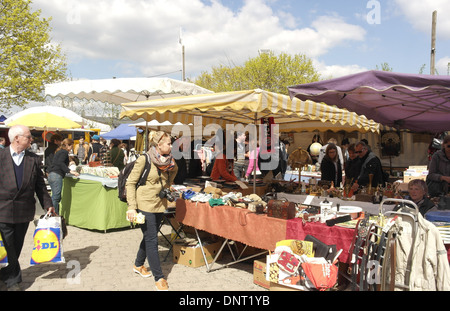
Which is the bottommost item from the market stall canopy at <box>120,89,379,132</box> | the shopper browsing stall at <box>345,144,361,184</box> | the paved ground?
the paved ground

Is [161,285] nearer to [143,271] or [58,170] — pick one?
[143,271]

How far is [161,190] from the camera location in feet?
12.7

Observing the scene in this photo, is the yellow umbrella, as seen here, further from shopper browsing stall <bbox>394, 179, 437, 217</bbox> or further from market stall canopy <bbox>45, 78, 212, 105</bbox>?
shopper browsing stall <bbox>394, 179, 437, 217</bbox>

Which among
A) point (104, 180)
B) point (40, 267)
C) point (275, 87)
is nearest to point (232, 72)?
point (275, 87)

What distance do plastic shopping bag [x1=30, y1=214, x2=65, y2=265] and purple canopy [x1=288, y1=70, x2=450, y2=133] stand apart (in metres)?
3.07

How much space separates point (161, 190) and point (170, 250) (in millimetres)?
1684

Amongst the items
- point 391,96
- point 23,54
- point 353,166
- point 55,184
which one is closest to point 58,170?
point 55,184

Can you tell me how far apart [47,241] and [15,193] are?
2.25 feet

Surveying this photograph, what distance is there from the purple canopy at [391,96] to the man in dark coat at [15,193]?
2.92 m

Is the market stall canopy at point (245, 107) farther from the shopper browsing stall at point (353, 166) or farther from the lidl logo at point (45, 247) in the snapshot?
the lidl logo at point (45, 247)

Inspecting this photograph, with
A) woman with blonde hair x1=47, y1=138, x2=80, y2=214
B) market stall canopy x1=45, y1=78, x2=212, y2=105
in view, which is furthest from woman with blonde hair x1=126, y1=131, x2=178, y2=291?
woman with blonde hair x1=47, y1=138, x2=80, y2=214

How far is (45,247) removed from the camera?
397 cm

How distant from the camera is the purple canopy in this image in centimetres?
303
